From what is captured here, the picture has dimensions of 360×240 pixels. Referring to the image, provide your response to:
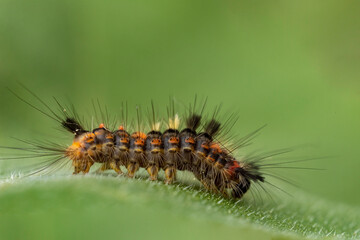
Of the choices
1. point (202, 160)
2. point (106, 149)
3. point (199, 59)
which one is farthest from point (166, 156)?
point (199, 59)

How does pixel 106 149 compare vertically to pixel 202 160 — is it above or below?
above

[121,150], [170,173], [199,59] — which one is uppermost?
[199,59]

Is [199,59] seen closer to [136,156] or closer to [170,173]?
[136,156]

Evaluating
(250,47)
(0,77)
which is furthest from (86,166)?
(250,47)

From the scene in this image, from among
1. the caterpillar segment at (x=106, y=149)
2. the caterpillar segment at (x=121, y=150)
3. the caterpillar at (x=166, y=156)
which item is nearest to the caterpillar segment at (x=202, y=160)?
the caterpillar at (x=166, y=156)

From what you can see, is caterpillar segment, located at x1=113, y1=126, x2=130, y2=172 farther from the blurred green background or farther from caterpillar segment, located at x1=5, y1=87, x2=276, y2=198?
the blurred green background

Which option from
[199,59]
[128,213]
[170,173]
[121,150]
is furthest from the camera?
[199,59]

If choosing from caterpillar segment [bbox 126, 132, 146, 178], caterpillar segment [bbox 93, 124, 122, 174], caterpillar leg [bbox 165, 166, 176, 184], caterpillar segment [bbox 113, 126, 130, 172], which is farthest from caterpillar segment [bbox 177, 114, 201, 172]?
caterpillar segment [bbox 93, 124, 122, 174]

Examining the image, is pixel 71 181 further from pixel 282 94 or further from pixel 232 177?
pixel 282 94
